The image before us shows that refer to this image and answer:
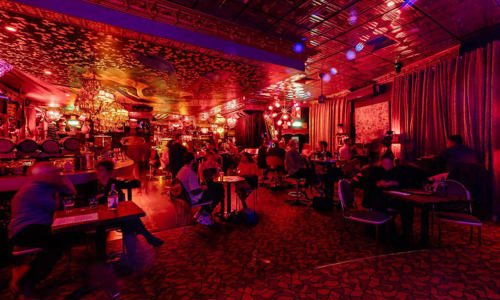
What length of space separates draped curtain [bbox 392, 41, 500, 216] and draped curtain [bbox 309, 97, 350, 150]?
2.80 m

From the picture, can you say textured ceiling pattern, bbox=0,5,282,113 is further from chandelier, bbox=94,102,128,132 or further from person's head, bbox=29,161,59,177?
person's head, bbox=29,161,59,177

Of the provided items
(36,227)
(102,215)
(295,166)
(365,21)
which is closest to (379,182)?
(295,166)

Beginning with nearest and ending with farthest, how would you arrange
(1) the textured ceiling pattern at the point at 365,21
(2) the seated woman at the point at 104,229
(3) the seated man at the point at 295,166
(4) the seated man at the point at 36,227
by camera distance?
(4) the seated man at the point at 36,227 → (2) the seated woman at the point at 104,229 → (1) the textured ceiling pattern at the point at 365,21 → (3) the seated man at the point at 295,166

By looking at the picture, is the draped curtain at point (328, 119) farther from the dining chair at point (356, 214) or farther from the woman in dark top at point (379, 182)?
the dining chair at point (356, 214)

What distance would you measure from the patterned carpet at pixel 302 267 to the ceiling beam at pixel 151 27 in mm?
3431

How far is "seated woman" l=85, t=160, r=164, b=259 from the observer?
2482 mm

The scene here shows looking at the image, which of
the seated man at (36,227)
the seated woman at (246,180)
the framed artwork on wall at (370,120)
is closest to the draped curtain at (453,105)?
the framed artwork on wall at (370,120)

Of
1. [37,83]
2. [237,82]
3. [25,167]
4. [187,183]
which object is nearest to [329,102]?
[237,82]

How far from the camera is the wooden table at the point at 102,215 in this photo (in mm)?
1967

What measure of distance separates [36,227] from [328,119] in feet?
34.3

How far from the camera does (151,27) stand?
387 centimetres

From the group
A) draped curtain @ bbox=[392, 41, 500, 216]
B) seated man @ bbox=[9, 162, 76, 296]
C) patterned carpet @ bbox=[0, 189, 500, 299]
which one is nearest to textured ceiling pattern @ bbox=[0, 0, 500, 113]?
draped curtain @ bbox=[392, 41, 500, 216]

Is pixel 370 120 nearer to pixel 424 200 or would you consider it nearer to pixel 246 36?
pixel 246 36

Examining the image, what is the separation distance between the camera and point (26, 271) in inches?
89.4
